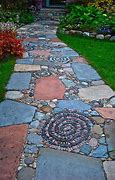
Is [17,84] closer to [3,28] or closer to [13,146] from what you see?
[13,146]

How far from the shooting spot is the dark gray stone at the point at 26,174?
2.84 meters

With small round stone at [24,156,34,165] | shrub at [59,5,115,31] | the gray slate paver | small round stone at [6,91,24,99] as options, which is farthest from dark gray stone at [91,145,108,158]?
shrub at [59,5,115,31]

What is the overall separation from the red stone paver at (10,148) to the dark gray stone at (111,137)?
3.12ft

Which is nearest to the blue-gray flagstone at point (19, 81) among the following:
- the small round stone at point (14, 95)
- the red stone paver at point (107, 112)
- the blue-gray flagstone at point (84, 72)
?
the small round stone at point (14, 95)

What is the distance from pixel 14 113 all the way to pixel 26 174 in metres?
1.20

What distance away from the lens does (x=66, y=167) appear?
2969 mm

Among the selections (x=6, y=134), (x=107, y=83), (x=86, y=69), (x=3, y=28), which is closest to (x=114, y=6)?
(x=3, y=28)

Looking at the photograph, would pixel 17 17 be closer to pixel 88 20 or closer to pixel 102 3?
pixel 88 20

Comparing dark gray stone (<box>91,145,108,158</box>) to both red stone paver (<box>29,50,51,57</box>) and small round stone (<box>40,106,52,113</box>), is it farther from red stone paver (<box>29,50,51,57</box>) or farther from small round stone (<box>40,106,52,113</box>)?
red stone paver (<box>29,50,51,57</box>)

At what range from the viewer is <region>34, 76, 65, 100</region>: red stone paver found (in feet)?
14.8

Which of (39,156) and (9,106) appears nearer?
(39,156)

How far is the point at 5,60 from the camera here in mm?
6117

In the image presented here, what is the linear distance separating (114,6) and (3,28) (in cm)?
457

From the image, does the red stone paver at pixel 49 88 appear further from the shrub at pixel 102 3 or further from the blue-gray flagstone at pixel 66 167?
the shrub at pixel 102 3
